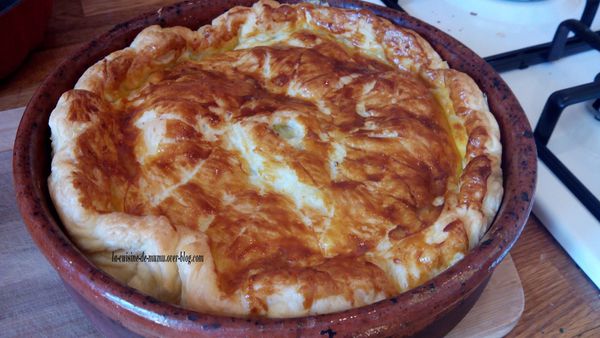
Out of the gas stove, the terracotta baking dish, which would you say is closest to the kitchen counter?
the gas stove

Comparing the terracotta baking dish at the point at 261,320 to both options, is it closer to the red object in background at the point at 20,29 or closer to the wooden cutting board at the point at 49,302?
the wooden cutting board at the point at 49,302

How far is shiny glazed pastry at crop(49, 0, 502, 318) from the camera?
Answer: 2.75ft

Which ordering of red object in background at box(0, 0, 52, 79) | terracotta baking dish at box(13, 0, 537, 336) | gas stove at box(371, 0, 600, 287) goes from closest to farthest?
terracotta baking dish at box(13, 0, 537, 336) < gas stove at box(371, 0, 600, 287) < red object in background at box(0, 0, 52, 79)

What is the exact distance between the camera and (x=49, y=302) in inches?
39.8

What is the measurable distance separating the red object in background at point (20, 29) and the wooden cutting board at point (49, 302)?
543mm

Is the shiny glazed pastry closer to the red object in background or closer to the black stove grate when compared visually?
the black stove grate

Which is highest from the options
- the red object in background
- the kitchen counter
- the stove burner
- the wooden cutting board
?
the red object in background

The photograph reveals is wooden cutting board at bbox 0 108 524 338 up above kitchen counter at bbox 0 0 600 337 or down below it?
above

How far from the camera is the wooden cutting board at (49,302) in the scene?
3.19 ft

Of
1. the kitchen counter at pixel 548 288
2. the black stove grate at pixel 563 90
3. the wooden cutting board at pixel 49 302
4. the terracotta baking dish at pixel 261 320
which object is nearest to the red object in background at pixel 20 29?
the kitchen counter at pixel 548 288

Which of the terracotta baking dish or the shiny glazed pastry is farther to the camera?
the shiny glazed pastry

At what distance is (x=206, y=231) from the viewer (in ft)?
2.96

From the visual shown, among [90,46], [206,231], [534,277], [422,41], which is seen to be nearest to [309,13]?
[422,41]

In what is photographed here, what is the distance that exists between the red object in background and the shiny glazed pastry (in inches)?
16.4
